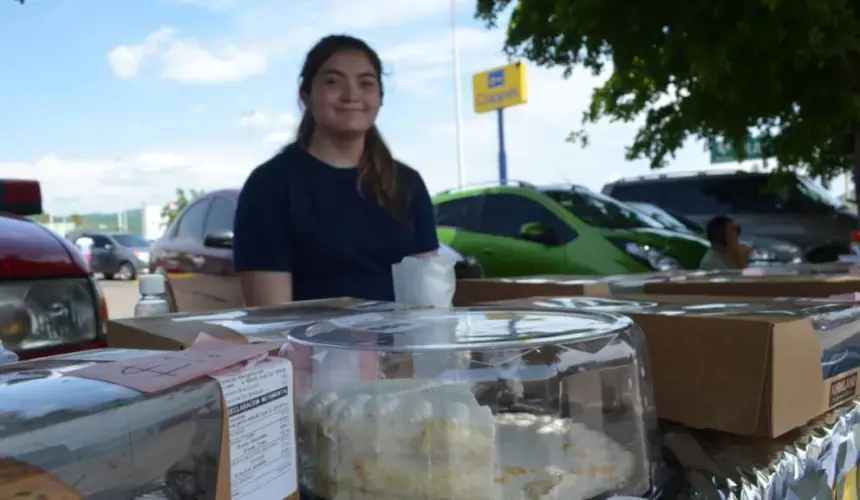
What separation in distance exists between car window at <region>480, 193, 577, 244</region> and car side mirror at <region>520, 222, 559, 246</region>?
0.04 meters

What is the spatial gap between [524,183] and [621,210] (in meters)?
1.18

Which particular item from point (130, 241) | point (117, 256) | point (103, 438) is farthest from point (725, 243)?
point (130, 241)

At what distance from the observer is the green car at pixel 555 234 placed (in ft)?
23.0

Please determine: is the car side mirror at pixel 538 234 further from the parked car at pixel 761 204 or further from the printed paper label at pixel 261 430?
the printed paper label at pixel 261 430

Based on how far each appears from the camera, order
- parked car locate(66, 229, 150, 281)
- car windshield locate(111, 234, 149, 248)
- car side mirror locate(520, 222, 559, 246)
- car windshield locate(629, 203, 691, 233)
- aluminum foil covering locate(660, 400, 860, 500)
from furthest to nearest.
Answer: car windshield locate(111, 234, 149, 248) → parked car locate(66, 229, 150, 281) → car windshield locate(629, 203, 691, 233) → car side mirror locate(520, 222, 559, 246) → aluminum foil covering locate(660, 400, 860, 500)

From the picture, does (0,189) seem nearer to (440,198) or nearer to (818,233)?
(440,198)

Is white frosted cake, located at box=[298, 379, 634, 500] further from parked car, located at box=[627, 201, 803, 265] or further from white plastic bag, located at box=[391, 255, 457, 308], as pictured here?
parked car, located at box=[627, 201, 803, 265]

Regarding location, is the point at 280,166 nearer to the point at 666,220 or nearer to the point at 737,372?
the point at 737,372

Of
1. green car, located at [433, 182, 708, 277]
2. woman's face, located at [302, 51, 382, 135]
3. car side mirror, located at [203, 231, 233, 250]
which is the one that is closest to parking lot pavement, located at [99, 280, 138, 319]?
green car, located at [433, 182, 708, 277]

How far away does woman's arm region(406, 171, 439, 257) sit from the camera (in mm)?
2318

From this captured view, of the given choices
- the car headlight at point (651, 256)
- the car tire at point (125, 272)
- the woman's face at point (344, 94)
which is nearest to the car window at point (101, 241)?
the car tire at point (125, 272)

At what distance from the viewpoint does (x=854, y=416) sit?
1223mm

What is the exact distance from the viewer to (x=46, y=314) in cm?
222

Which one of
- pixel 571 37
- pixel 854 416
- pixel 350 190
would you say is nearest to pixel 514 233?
pixel 571 37
